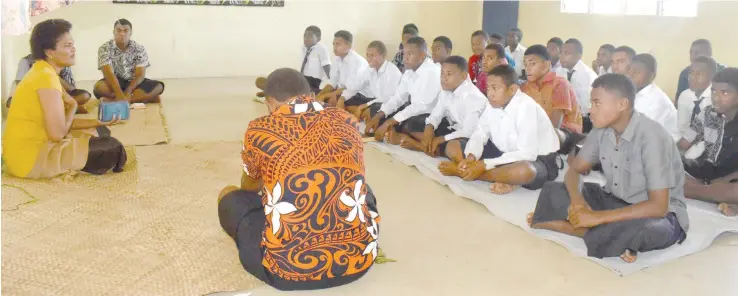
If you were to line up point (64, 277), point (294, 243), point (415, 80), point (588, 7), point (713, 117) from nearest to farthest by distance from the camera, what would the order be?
point (294, 243)
point (64, 277)
point (713, 117)
point (415, 80)
point (588, 7)

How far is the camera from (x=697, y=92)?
13.0 feet

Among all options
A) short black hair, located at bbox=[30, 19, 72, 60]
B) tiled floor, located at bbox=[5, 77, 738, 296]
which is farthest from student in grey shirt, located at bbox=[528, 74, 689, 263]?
short black hair, located at bbox=[30, 19, 72, 60]

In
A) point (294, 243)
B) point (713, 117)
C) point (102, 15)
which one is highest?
point (102, 15)

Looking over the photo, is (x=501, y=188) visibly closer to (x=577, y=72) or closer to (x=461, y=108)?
(x=461, y=108)

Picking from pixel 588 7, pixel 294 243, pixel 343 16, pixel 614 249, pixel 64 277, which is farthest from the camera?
pixel 343 16

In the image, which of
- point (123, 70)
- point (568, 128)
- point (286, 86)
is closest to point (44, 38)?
point (286, 86)

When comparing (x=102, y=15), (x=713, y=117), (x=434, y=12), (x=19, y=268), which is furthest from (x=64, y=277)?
(x=434, y=12)

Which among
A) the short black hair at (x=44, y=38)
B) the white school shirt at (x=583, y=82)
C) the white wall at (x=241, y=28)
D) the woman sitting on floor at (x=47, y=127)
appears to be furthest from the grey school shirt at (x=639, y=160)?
the white wall at (x=241, y=28)

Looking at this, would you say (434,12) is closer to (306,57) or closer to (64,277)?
(306,57)

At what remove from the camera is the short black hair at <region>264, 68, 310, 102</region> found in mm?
2146

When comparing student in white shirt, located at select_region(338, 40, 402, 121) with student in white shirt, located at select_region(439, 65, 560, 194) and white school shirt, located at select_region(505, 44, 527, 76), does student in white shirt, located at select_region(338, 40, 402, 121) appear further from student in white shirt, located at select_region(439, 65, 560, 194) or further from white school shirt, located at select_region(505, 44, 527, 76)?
white school shirt, located at select_region(505, 44, 527, 76)

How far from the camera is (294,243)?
2.09 meters

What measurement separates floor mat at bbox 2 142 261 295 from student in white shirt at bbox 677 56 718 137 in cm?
288

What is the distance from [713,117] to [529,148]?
39.5 inches
